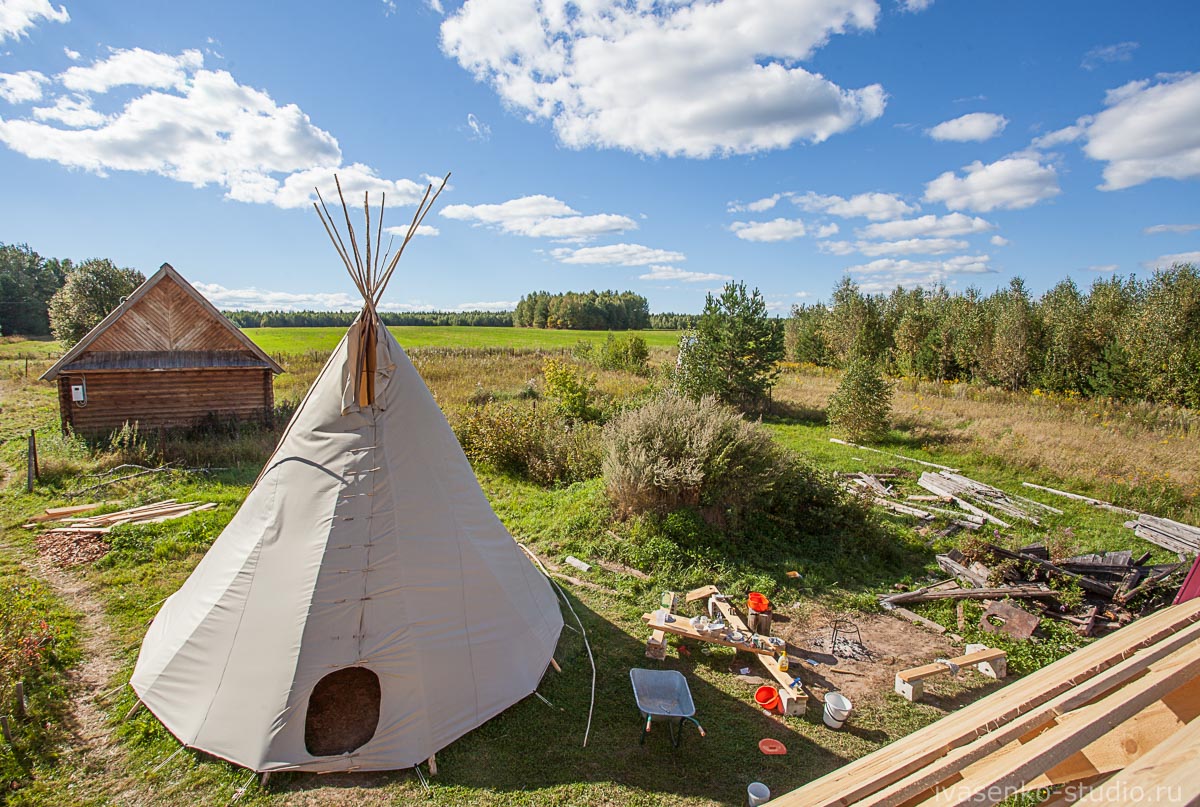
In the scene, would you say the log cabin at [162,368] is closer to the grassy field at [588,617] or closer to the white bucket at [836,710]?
the grassy field at [588,617]

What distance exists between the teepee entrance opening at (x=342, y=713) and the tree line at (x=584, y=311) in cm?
7695

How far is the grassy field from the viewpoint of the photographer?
4.43 m

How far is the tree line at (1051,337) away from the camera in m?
19.7

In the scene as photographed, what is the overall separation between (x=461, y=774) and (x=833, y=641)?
4646 millimetres

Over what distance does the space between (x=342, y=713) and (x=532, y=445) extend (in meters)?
8.29

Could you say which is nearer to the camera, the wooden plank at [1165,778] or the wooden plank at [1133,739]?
the wooden plank at [1165,778]

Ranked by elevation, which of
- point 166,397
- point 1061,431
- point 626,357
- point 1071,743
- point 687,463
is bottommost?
point 1061,431

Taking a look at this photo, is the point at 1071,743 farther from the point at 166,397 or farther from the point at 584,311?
the point at 584,311

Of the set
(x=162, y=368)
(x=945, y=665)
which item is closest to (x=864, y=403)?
(x=945, y=665)

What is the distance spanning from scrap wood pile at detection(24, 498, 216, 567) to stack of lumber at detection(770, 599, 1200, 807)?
10.9 m

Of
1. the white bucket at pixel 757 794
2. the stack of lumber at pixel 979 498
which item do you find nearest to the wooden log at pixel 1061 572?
the stack of lumber at pixel 979 498

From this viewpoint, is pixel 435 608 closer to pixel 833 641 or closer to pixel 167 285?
pixel 833 641

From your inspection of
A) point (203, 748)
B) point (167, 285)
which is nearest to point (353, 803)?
point (203, 748)

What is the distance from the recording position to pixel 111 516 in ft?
31.8
